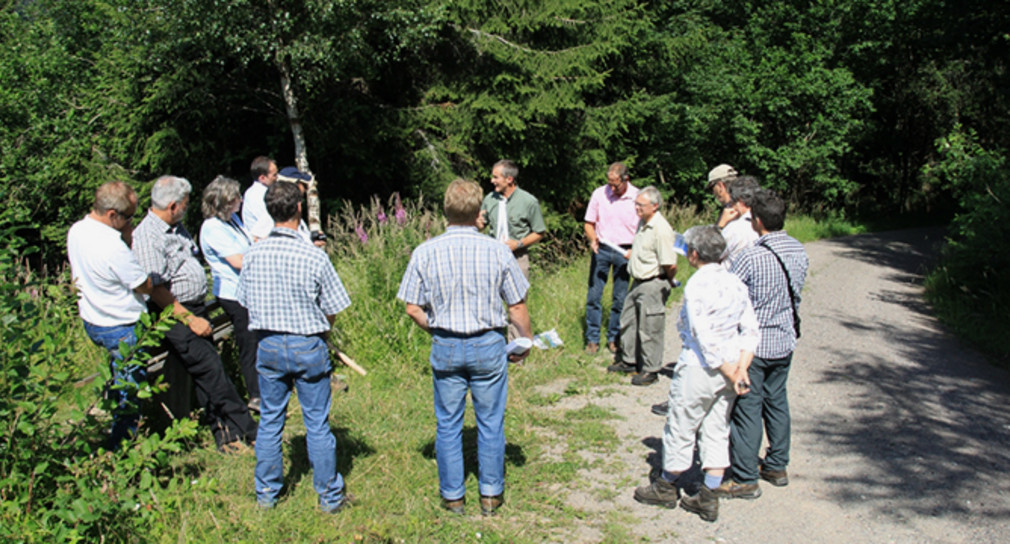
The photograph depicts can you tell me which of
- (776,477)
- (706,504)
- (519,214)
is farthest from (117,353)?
(776,477)

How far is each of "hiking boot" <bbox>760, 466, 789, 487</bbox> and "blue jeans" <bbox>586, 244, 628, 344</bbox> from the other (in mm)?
2468

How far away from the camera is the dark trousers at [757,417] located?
433 centimetres

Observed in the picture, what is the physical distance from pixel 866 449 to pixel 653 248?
218cm

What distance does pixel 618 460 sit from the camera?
16.2 feet

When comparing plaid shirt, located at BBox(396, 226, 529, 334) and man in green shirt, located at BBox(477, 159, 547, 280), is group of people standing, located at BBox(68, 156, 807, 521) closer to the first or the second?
plaid shirt, located at BBox(396, 226, 529, 334)

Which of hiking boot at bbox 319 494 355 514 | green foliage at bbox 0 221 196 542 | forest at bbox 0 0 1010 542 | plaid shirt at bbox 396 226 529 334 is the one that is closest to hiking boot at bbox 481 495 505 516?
forest at bbox 0 0 1010 542

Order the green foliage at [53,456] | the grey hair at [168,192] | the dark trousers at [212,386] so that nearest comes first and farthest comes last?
the green foliage at [53,456] < the grey hair at [168,192] < the dark trousers at [212,386]

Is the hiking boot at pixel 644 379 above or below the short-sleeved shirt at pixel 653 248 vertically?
below

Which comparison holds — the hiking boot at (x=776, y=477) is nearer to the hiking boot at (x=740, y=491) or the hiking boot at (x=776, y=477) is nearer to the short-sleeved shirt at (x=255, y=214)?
the hiking boot at (x=740, y=491)

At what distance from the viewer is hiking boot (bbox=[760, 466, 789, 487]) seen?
4.53 metres

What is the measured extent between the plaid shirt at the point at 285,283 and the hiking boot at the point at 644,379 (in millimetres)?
3280

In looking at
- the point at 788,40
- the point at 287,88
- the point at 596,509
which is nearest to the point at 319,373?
the point at 596,509

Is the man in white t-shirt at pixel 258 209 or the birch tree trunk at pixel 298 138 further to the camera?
the birch tree trunk at pixel 298 138

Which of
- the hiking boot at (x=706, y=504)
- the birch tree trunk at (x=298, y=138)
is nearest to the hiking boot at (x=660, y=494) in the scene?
the hiking boot at (x=706, y=504)
